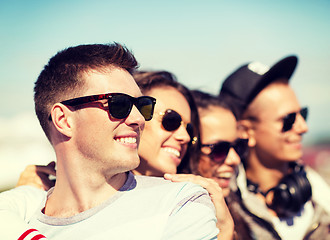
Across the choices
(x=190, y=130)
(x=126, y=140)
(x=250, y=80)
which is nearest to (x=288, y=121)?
(x=250, y=80)

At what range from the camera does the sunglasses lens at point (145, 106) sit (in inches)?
91.0

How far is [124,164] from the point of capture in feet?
6.72

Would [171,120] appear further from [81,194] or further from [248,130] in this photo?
[248,130]

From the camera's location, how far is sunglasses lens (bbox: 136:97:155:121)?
231 cm

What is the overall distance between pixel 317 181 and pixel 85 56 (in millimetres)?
3782

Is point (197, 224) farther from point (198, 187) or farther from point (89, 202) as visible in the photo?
point (89, 202)

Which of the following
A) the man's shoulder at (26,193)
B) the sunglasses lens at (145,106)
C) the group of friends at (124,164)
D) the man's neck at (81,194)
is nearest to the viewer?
the group of friends at (124,164)

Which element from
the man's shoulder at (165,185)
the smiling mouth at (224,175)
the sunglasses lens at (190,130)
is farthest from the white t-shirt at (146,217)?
the smiling mouth at (224,175)

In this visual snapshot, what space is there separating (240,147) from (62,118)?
95.7 inches

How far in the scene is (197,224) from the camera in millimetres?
1818

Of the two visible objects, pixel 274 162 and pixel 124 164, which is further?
pixel 274 162

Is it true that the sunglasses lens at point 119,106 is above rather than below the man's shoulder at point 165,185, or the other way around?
above

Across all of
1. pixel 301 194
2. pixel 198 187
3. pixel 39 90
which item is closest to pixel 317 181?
pixel 301 194

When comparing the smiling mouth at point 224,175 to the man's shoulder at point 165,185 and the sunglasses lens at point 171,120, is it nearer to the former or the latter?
the sunglasses lens at point 171,120
